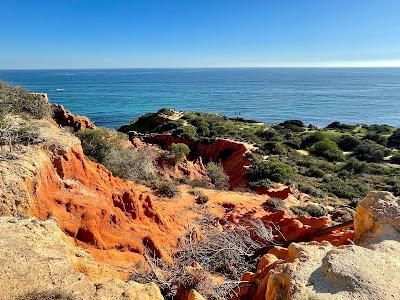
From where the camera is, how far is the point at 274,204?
17203 mm

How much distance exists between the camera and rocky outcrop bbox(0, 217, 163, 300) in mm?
5082

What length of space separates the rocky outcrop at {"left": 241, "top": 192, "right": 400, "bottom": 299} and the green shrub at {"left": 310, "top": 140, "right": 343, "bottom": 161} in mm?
25211

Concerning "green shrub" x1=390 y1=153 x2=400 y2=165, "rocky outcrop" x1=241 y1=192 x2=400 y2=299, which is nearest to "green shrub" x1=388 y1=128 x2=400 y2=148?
"green shrub" x1=390 y1=153 x2=400 y2=165

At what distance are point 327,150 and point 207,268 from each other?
26330 millimetres

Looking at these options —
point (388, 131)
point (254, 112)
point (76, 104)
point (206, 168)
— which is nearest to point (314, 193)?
point (206, 168)

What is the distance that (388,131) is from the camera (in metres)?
43.4

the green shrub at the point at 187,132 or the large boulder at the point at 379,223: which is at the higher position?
the large boulder at the point at 379,223

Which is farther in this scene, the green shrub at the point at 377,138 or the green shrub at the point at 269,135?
the green shrub at the point at 377,138

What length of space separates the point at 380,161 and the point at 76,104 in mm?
66977

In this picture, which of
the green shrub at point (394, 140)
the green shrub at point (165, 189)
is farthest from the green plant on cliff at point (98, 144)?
the green shrub at point (394, 140)

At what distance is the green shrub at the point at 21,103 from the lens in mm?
13570

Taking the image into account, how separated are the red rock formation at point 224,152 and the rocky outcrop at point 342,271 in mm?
16784

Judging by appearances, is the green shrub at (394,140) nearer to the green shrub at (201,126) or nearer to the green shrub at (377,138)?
the green shrub at (377,138)

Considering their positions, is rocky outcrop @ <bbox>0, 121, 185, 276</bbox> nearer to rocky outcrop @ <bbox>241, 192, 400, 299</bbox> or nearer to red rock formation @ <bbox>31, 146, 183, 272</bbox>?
red rock formation @ <bbox>31, 146, 183, 272</bbox>
